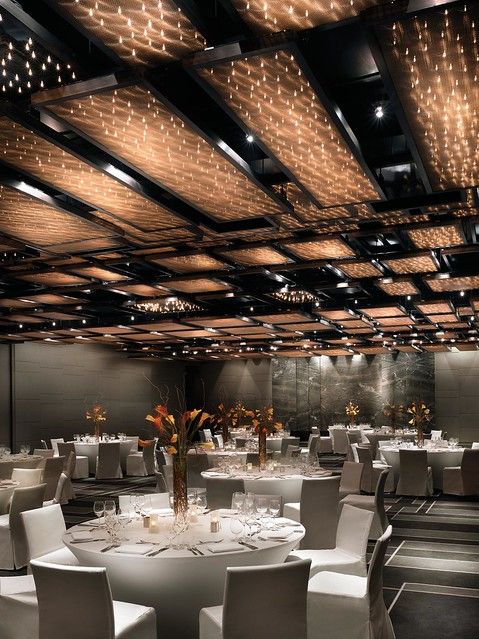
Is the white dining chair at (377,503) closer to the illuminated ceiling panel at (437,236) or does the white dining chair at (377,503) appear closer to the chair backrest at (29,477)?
the illuminated ceiling panel at (437,236)

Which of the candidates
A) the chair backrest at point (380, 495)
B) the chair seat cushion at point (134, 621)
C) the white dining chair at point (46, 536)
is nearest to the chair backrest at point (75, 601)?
the chair seat cushion at point (134, 621)

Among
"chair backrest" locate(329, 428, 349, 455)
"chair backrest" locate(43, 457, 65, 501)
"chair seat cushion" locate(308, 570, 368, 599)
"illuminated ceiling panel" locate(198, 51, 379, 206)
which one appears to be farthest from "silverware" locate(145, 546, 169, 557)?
"chair backrest" locate(329, 428, 349, 455)

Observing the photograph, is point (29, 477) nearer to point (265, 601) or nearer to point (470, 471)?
point (265, 601)

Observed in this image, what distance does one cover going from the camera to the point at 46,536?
485 centimetres

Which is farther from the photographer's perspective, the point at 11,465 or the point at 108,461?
the point at 108,461

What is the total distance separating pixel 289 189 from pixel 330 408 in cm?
1745

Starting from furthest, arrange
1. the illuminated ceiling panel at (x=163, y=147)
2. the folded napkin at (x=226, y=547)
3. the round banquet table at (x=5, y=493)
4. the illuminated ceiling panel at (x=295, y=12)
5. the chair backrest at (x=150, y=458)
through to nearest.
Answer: the chair backrest at (x=150, y=458), the round banquet table at (x=5, y=493), the folded napkin at (x=226, y=547), the illuminated ceiling panel at (x=163, y=147), the illuminated ceiling panel at (x=295, y=12)

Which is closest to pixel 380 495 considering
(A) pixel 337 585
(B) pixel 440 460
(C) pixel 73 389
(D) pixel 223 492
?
(D) pixel 223 492

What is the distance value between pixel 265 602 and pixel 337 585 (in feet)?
3.82

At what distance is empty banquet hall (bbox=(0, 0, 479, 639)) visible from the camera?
2889 mm

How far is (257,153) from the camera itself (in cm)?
557

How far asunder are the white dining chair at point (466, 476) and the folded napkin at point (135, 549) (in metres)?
8.27

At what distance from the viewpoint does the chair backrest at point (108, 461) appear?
44.3 ft

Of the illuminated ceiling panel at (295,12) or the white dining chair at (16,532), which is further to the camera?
the white dining chair at (16,532)
